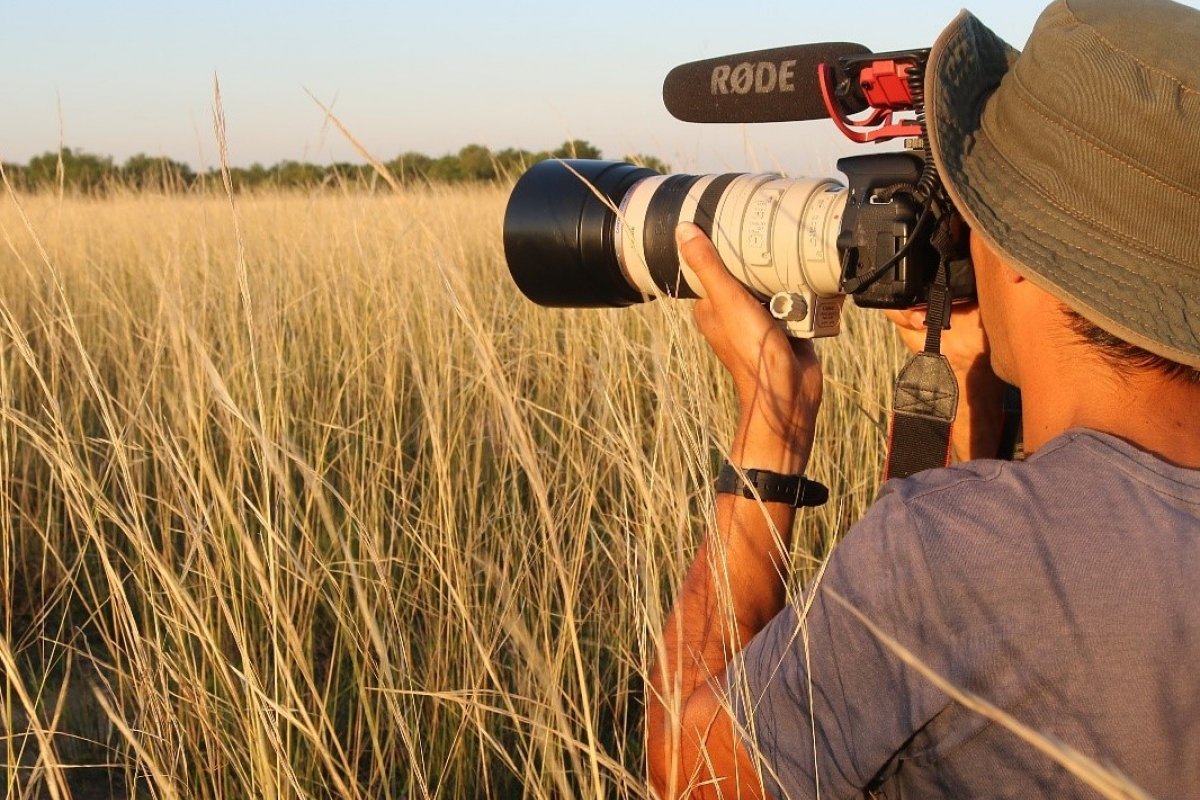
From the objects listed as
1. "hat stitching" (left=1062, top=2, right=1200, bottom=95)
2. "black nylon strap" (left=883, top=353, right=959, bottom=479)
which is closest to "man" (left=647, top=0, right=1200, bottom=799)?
"hat stitching" (left=1062, top=2, right=1200, bottom=95)

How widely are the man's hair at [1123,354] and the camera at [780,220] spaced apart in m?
0.26

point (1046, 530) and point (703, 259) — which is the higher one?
point (703, 259)

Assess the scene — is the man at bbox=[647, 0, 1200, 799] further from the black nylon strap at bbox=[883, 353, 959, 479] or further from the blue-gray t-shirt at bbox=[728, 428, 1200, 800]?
the black nylon strap at bbox=[883, 353, 959, 479]

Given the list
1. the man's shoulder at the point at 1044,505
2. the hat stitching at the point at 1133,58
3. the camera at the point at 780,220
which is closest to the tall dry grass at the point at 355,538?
the camera at the point at 780,220

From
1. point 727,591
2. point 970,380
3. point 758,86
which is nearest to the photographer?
point 727,591

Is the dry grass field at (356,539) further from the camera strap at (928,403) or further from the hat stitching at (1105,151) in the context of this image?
the hat stitching at (1105,151)

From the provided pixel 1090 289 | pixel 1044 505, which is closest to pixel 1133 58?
pixel 1090 289

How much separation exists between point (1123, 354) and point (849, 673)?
33 cm

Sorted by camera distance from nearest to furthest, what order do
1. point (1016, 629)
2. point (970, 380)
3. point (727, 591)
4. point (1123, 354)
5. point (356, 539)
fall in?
1. point (1016, 629)
2. point (1123, 354)
3. point (727, 591)
4. point (970, 380)
5. point (356, 539)

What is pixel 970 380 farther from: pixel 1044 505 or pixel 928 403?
pixel 1044 505

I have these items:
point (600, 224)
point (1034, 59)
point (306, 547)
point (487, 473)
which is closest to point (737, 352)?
point (600, 224)

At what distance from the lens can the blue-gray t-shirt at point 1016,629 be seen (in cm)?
80

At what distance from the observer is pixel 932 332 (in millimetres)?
1186

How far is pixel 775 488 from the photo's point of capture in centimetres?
116
